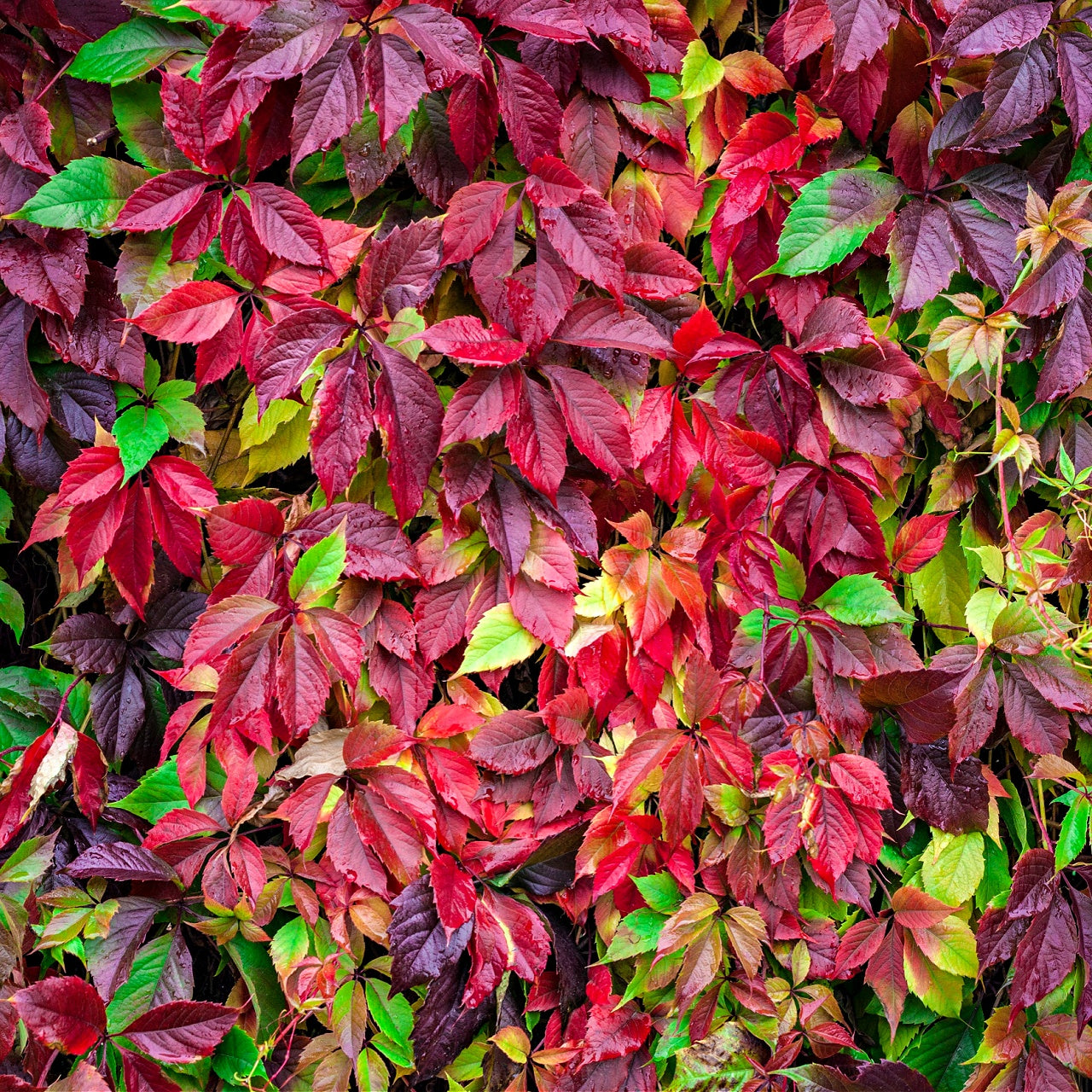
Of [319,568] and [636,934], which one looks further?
[636,934]

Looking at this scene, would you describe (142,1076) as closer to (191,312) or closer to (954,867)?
(191,312)

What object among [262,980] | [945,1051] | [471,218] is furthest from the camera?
[945,1051]

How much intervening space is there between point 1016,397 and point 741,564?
1.66 ft

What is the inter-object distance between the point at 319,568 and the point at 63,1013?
1.92ft

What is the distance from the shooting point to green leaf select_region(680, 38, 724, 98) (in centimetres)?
118

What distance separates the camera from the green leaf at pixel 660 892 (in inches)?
46.9

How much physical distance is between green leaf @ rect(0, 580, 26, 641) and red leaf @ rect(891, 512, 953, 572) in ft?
4.02

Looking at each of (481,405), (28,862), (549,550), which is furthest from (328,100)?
(28,862)

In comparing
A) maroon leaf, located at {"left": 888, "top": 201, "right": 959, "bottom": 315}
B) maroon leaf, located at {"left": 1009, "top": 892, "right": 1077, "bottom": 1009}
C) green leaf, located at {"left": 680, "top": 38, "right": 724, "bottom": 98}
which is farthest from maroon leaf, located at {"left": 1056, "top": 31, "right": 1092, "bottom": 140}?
maroon leaf, located at {"left": 1009, "top": 892, "right": 1077, "bottom": 1009}

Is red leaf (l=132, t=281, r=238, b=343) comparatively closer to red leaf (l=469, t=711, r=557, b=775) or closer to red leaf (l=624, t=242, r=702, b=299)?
red leaf (l=624, t=242, r=702, b=299)

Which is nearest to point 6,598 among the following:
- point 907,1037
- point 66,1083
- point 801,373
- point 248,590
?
point 248,590

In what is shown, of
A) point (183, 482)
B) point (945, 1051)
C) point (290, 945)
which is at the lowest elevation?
point (945, 1051)

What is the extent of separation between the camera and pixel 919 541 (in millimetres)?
1251

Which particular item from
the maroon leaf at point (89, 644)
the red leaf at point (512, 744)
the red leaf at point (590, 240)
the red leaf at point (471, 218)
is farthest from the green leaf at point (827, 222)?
the maroon leaf at point (89, 644)
